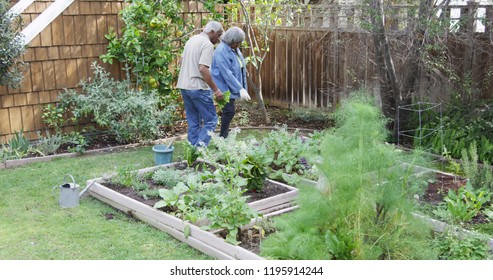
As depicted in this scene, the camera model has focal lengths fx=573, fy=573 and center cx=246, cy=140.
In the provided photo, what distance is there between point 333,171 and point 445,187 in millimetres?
2020

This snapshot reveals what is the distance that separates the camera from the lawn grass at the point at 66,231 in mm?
4387

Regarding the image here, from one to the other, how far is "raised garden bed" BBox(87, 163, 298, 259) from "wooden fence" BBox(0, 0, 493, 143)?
2.64 m

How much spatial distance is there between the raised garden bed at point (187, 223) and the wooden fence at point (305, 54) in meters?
2.64

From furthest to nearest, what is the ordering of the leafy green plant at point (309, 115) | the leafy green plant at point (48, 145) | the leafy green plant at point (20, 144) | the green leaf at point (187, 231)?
the leafy green plant at point (309, 115) < the leafy green plant at point (48, 145) < the leafy green plant at point (20, 144) < the green leaf at point (187, 231)

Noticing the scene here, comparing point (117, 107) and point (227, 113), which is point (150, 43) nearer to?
point (117, 107)

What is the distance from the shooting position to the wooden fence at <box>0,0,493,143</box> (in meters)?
7.44

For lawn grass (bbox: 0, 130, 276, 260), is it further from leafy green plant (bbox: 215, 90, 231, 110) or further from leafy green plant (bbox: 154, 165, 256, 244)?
leafy green plant (bbox: 215, 90, 231, 110)

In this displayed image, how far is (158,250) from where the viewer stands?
14.6 feet

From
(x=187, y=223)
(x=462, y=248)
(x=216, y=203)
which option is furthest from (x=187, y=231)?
(x=462, y=248)

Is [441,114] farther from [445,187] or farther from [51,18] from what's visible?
[51,18]

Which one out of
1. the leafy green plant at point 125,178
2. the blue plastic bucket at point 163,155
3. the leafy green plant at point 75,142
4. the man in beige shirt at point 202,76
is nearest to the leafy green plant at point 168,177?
the leafy green plant at point 125,178

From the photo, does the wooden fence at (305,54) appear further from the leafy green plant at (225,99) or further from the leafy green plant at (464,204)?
the leafy green plant at (464,204)

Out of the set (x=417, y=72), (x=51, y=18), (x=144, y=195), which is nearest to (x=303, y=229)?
(x=144, y=195)

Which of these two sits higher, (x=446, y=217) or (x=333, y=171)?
(x=333, y=171)
